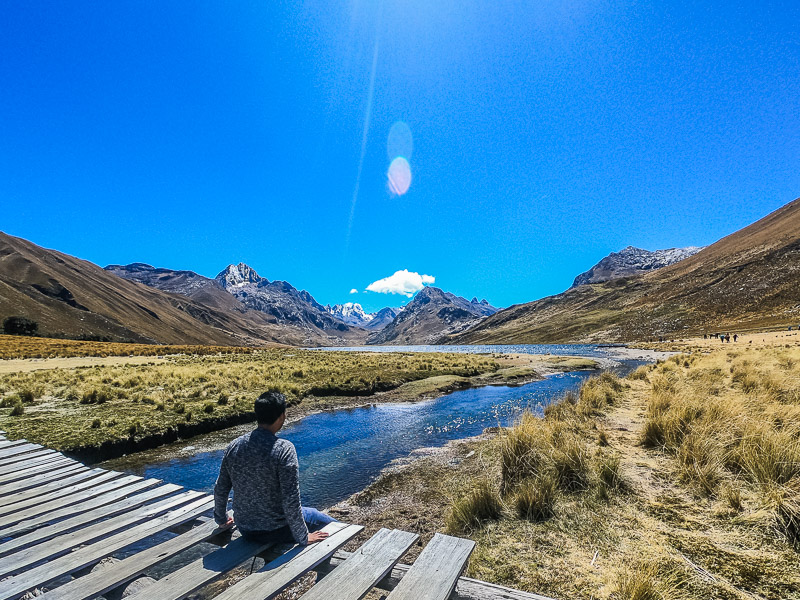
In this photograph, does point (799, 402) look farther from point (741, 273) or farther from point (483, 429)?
point (741, 273)

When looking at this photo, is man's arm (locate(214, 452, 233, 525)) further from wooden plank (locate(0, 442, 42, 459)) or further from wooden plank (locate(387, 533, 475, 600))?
wooden plank (locate(0, 442, 42, 459))

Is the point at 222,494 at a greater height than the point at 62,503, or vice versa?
the point at 222,494

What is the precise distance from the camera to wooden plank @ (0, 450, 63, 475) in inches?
335

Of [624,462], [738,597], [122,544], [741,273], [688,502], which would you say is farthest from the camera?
[741,273]

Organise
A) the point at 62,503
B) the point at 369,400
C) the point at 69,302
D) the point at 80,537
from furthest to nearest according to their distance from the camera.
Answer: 1. the point at 69,302
2. the point at 369,400
3. the point at 62,503
4. the point at 80,537

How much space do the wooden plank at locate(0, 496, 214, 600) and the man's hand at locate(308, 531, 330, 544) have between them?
2619mm

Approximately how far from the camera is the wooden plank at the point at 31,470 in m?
7.89

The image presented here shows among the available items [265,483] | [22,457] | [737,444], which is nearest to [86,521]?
[265,483]

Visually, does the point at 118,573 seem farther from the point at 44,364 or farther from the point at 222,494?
the point at 44,364

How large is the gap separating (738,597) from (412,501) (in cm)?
676

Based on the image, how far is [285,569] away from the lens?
3.81 m

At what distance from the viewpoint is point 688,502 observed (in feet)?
20.3

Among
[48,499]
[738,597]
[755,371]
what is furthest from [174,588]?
[755,371]

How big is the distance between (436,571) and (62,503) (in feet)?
24.0
